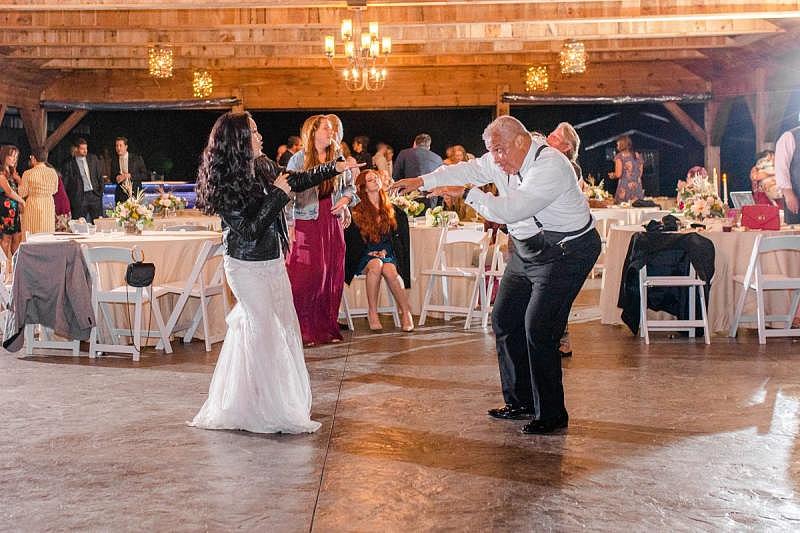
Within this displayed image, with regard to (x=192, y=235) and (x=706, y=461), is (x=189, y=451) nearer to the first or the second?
(x=706, y=461)

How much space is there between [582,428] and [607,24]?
907 cm

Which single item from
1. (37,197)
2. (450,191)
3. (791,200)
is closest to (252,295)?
(450,191)

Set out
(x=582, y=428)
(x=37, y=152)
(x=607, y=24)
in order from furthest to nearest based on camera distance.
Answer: (x=37, y=152)
(x=607, y=24)
(x=582, y=428)

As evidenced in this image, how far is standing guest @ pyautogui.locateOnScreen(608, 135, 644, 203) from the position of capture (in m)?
14.3

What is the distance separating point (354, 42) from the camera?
1104 cm

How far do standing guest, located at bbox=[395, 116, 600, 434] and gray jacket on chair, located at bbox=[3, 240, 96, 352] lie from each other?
3082 mm

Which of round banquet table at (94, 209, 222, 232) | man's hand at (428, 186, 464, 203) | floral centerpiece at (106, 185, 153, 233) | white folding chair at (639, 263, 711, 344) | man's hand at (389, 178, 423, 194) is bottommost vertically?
white folding chair at (639, 263, 711, 344)

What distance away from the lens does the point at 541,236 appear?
4785 millimetres

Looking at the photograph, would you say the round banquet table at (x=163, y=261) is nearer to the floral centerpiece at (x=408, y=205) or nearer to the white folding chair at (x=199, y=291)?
the white folding chair at (x=199, y=291)

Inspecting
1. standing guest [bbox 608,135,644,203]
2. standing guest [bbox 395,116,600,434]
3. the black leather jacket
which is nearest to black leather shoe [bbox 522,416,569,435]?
standing guest [bbox 395,116,600,434]

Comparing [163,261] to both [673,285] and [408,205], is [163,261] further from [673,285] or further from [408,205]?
[673,285]

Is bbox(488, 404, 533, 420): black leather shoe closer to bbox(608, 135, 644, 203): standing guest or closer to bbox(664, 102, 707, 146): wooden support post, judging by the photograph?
bbox(608, 135, 644, 203): standing guest

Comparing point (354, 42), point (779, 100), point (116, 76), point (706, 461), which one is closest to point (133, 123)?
point (116, 76)

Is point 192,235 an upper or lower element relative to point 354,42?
lower
